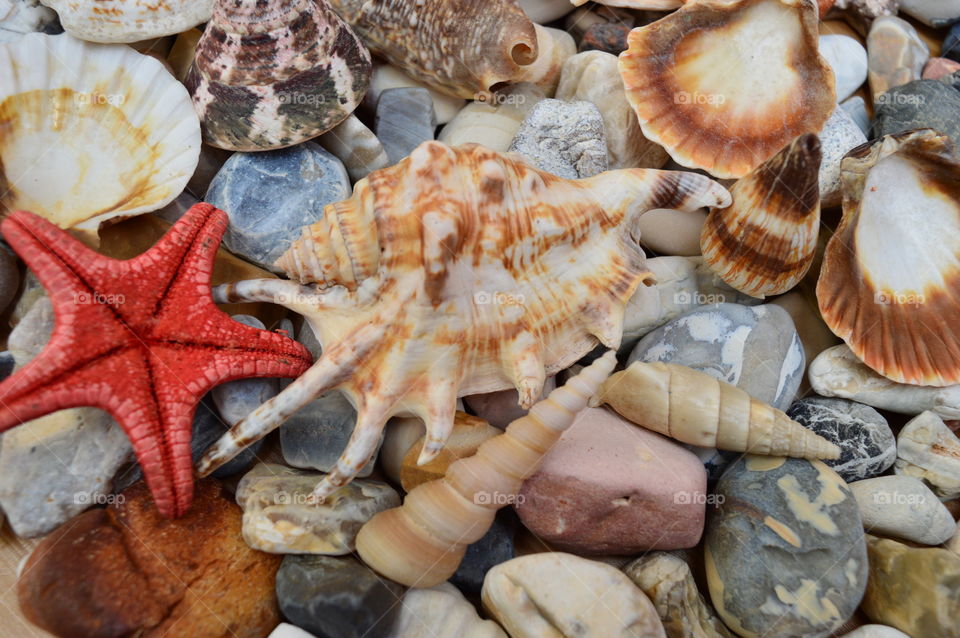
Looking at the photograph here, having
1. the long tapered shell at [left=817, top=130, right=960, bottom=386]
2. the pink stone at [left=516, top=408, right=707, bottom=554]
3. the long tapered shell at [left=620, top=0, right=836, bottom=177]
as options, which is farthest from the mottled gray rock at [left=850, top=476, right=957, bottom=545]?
the long tapered shell at [left=620, top=0, right=836, bottom=177]

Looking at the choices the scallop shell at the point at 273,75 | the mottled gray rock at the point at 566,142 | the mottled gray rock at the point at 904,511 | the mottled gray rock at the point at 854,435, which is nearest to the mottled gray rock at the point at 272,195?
the scallop shell at the point at 273,75

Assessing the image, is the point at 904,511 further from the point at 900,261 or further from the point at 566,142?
the point at 566,142

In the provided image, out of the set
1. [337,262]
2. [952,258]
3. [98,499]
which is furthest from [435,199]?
[952,258]

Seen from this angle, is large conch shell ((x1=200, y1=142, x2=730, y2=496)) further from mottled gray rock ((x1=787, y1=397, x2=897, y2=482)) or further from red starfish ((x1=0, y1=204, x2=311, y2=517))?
mottled gray rock ((x1=787, y1=397, x2=897, y2=482))

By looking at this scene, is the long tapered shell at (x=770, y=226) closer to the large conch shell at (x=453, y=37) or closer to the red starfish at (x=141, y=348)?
the large conch shell at (x=453, y=37)

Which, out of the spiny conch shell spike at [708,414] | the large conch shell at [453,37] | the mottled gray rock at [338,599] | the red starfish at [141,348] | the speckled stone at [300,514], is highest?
the large conch shell at [453,37]

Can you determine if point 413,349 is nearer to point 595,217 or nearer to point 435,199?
point 435,199
